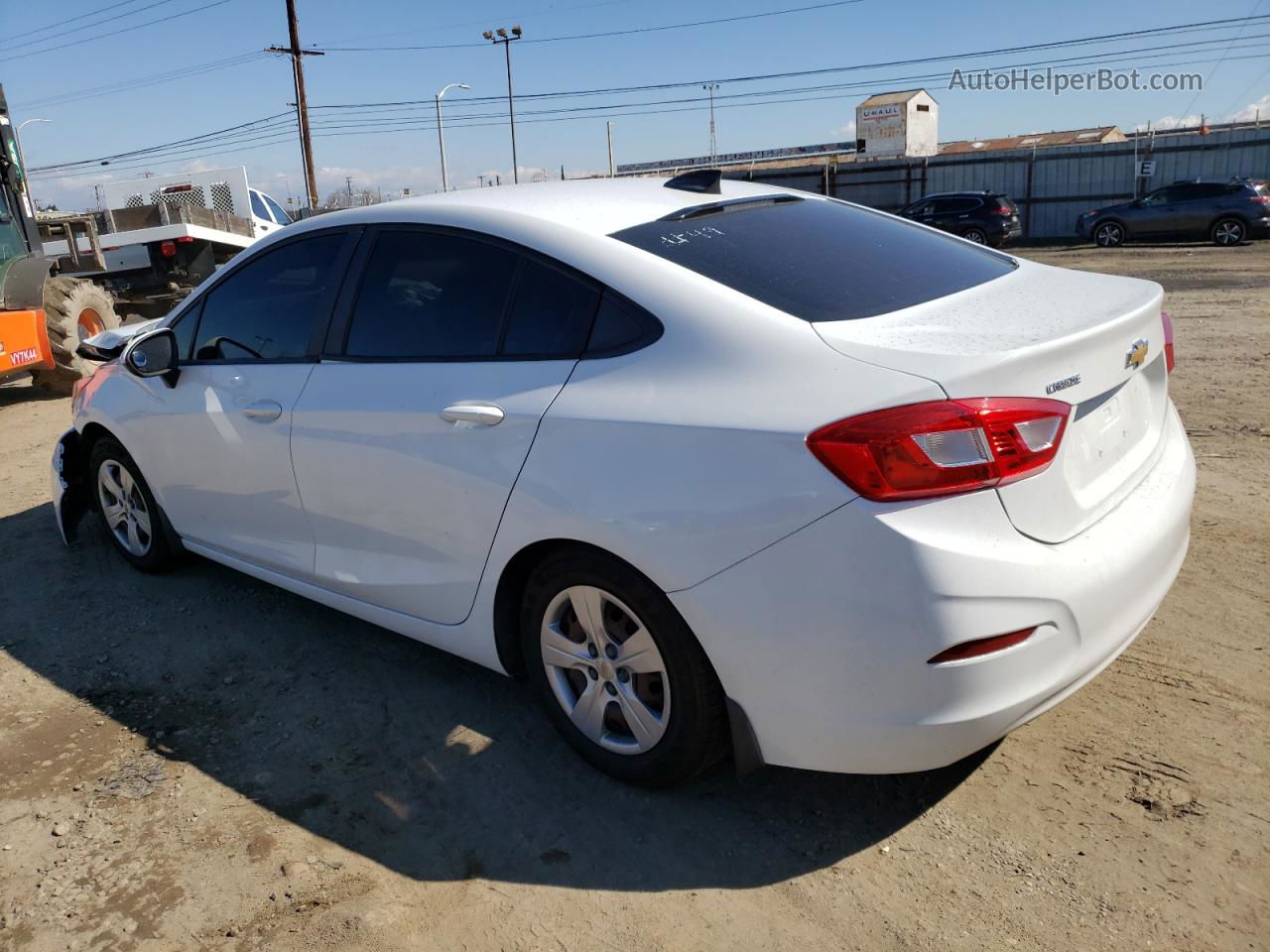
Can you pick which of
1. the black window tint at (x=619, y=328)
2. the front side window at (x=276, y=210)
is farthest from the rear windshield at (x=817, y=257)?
the front side window at (x=276, y=210)

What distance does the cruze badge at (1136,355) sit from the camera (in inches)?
103

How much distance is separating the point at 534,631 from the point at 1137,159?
30.0 m

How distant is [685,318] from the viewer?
2.56 m

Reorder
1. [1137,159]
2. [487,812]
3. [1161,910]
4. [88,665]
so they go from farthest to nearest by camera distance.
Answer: [1137,159]
[88,665]
[487,812]
[1161,910]

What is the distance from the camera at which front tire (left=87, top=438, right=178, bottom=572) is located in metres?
4.49

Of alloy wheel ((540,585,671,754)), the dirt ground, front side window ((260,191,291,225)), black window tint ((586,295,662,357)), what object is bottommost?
the dirt ground

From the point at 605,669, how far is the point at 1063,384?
→ 140cm

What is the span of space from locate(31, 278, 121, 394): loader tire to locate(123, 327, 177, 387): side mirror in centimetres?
658

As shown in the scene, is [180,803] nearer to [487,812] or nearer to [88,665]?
[487,812]

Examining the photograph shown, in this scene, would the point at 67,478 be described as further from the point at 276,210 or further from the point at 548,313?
the point at 276,210

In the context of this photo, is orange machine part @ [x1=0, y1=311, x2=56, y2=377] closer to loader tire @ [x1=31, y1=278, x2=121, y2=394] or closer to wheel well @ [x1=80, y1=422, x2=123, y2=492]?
loader tire @ [x1=31, y1=278, x2=121, y2=394]

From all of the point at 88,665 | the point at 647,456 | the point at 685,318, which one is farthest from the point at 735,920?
the point at 88,665

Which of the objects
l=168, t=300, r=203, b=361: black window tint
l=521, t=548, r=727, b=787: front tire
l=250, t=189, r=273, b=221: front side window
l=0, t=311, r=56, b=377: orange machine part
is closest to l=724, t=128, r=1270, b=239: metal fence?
l=250, t=189, r=273, b=221: front side window

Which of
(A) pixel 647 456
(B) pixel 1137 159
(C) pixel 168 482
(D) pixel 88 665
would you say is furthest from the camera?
(B) pixel 1137 159
